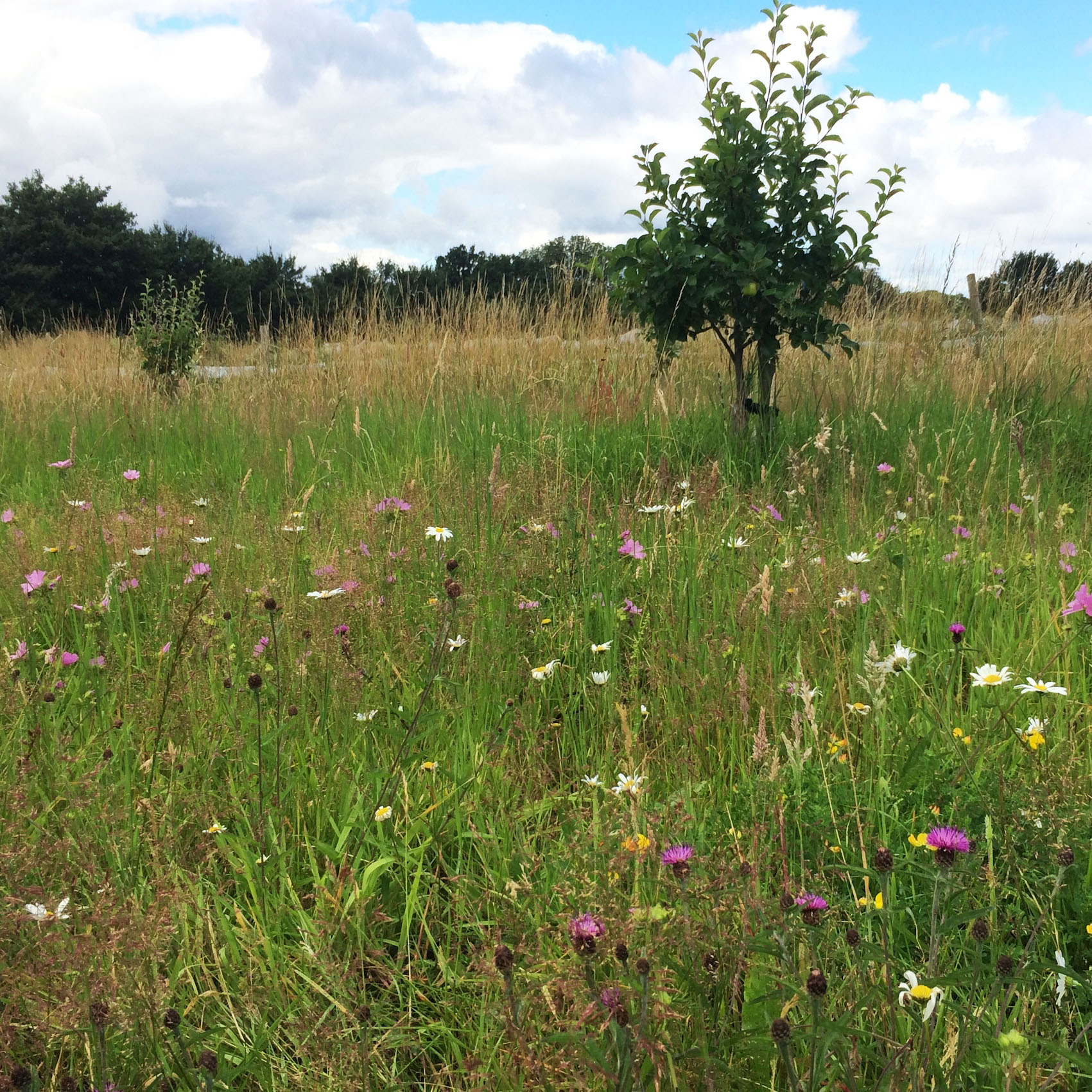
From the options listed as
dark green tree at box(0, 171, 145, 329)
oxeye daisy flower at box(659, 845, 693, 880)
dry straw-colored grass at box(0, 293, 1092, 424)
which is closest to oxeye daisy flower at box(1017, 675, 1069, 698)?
oxeye daisy flower at box(659, 845, 693, 880)

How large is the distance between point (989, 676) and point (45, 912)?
1586 millimetres

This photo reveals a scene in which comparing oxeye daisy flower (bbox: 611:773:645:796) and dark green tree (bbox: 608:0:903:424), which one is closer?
oxeye daisy flower (bbox: 611:773:645:796)

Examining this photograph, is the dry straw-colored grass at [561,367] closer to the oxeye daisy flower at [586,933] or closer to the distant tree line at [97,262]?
the oxeye daisy flower at [586,933]

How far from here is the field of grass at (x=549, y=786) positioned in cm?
97

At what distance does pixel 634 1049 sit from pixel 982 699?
1.18 m

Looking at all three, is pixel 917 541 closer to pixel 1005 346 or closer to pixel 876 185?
pixel 876 185

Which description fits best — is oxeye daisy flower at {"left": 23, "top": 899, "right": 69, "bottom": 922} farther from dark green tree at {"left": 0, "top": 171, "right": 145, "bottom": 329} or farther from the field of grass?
dark green tree at {"left": 0, "top": 171, "right": 145, "bottom": 329}

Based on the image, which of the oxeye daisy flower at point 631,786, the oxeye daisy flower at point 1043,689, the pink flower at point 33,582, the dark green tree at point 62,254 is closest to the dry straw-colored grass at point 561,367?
the pink flower at point 33,582

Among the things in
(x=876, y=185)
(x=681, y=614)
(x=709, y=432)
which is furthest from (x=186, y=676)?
(x=876, y=185)

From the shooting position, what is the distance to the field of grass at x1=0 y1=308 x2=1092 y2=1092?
0.97 m

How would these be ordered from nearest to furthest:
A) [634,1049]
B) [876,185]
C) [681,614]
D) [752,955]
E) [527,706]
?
[634,1049] < [752,955] < [527,706] < [681,614] < [876,185]

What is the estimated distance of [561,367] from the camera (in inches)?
253

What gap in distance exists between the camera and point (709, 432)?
426cm

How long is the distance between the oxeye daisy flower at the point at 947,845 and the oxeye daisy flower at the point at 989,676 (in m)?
0.70
